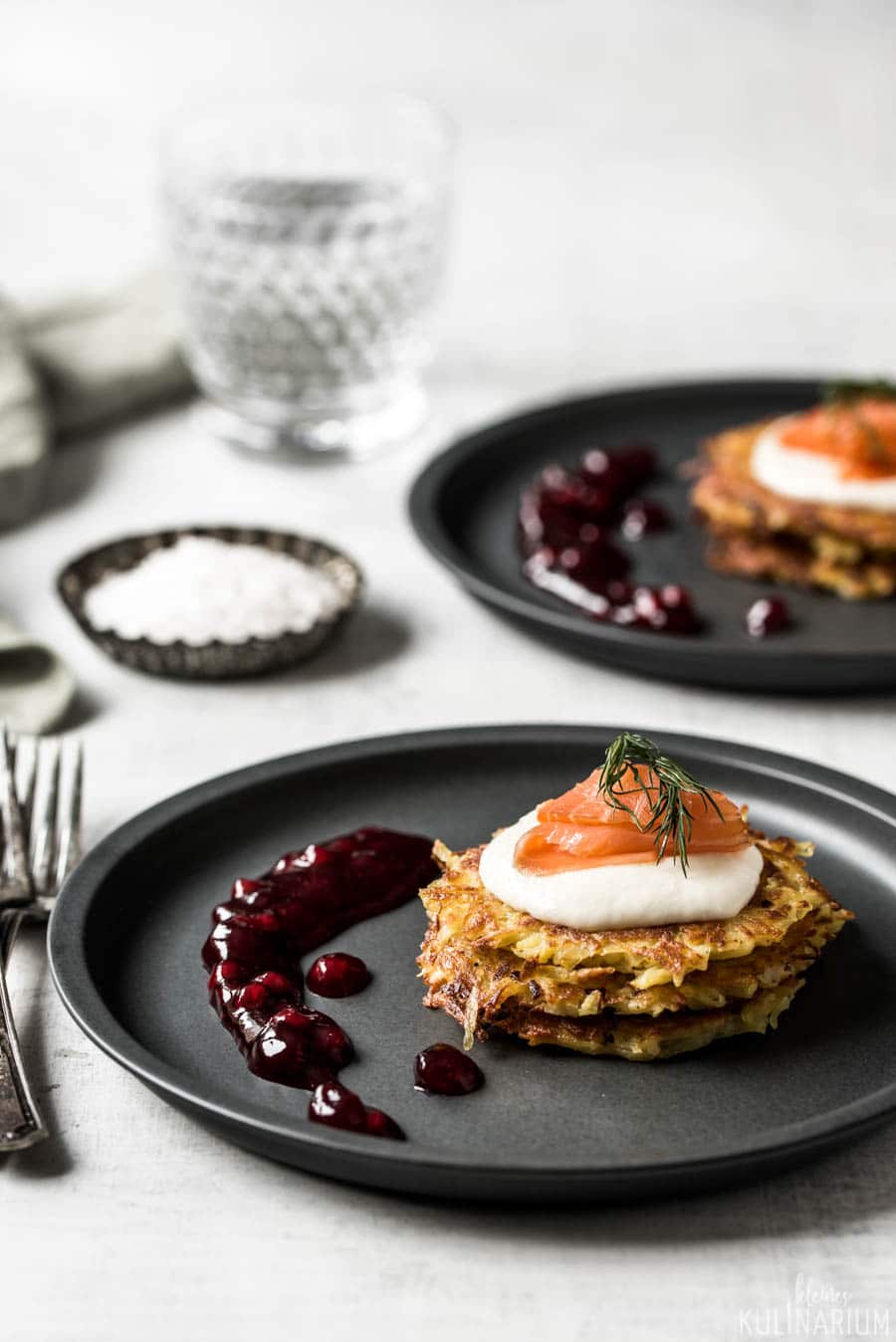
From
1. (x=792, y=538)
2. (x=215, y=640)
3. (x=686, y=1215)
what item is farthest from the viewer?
(x=792, y=538)

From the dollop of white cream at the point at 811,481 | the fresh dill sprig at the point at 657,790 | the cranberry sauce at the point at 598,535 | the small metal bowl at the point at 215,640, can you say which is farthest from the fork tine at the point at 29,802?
the dollop of white cream at the point at 811,481

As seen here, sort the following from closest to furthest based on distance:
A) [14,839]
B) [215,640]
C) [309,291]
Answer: [14,839] < [215,640] < [309,291]

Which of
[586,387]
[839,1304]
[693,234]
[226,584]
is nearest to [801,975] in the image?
[839,1304]

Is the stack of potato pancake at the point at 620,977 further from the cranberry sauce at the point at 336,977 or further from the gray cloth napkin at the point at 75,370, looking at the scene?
the gray cloth napkin at the point at 75,370

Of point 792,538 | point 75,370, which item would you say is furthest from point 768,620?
point 75,370

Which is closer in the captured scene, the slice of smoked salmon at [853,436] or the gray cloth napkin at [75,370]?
the slice of smoked salmon at [853,436]

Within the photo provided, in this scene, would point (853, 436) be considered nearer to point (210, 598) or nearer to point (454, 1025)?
point (210, 598)
